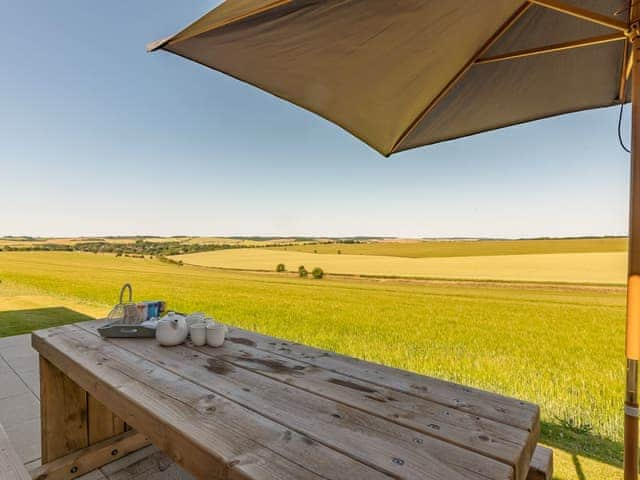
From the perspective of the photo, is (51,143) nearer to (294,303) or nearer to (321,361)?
(294,303)

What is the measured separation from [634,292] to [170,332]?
1.88 meters

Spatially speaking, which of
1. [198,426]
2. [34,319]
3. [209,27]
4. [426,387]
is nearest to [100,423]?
[198,426]

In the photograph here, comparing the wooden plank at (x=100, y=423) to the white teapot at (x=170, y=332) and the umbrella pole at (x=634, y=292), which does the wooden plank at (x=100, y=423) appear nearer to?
the white teapot at (x=170, y=332)

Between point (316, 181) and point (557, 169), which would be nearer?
point (557, 169)

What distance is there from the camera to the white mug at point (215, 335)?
140cm

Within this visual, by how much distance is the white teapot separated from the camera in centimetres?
141

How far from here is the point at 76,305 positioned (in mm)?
6465

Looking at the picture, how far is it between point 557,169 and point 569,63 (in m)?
13.2

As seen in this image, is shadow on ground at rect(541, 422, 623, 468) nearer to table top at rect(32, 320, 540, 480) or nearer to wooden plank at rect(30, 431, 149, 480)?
table top at rect(32, 320, 540, 480)

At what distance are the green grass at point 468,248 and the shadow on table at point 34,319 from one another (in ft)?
76.9

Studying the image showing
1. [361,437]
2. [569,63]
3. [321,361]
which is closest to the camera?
[361,437]

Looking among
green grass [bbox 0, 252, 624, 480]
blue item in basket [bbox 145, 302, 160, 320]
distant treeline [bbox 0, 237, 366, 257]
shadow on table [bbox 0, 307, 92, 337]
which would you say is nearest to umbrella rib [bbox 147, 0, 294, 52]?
blue item in basket [bbox 145, 302, 160, 320]

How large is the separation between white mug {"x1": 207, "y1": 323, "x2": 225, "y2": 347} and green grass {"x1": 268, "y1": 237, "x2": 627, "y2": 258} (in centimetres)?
2521

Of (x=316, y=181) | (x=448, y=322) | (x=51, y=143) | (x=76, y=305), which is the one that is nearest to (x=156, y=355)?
(x=448, y=322)
